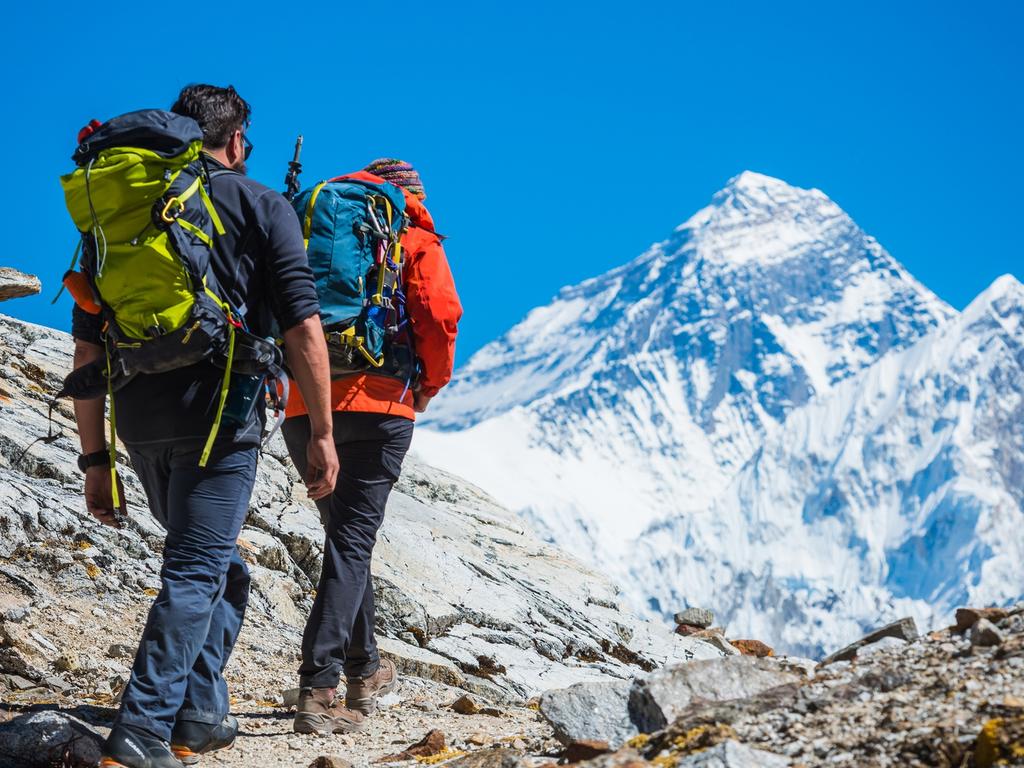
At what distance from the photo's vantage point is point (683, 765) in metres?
4.07

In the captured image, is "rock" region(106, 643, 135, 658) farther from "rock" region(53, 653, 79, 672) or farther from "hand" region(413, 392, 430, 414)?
"hand" region(413, 392, 430, 414)

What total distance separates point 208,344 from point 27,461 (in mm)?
4588

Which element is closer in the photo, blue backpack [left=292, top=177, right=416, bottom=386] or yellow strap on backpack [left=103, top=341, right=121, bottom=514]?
yellow strap on backpack [left=103, top=341, right=121, bottom=514]

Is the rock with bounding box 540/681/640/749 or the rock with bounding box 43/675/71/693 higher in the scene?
the rock with bounding box 540/681/640/749

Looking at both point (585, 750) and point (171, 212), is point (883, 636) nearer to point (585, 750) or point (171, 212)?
point (585, 750)

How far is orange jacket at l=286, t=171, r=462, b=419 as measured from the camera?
21.0 feet

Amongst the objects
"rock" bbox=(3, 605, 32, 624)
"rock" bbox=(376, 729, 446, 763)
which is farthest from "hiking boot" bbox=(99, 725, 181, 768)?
"rock" bbox=(3, 605, 32, 624)

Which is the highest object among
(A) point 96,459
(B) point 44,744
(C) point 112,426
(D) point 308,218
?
(D) point 308,218

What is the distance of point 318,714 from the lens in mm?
6277

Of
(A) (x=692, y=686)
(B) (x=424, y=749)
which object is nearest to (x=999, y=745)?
(A) (x=692, y=686)

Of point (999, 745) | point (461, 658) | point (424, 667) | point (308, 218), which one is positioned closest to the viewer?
point (999, 745)

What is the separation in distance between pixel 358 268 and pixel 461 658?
3684mm

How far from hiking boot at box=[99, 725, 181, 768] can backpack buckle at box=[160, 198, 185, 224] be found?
184 centimetres

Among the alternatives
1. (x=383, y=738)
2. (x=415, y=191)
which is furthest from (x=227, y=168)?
(x=383, y=738)
